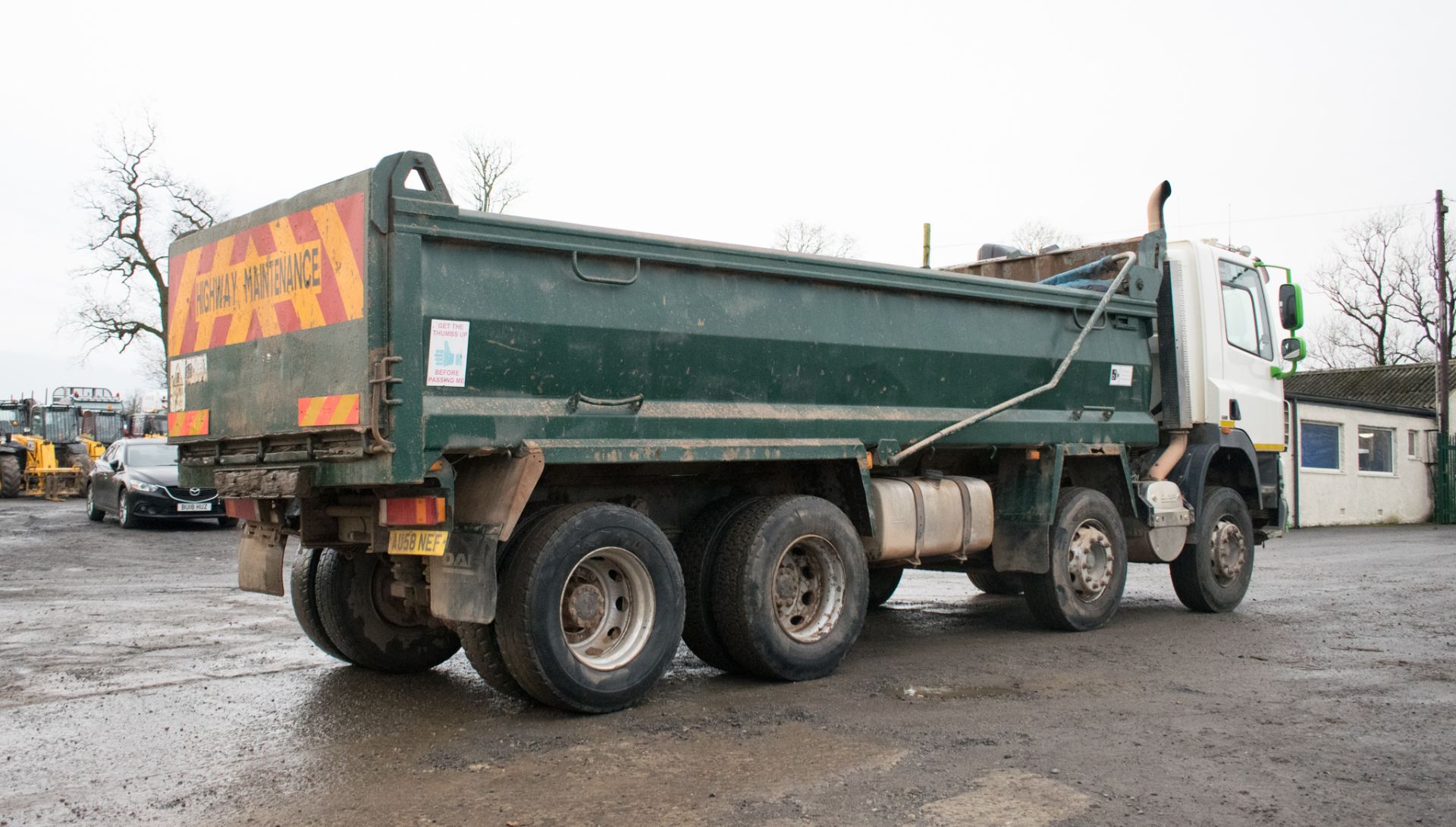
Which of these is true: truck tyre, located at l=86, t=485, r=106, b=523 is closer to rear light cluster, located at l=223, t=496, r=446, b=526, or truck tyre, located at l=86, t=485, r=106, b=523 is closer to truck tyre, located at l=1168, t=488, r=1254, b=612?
rear light cluster, located at l=223, t=496, r=446, b=526

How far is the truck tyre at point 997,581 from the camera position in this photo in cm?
882

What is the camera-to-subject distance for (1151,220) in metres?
9.64

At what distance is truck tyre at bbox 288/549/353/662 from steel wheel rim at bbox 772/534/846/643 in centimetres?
260

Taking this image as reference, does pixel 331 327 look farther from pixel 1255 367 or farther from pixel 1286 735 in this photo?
pixel 1255 367

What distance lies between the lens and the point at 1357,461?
96.4 feet

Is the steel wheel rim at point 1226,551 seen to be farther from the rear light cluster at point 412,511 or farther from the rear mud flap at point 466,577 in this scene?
the rear light cluster at point 412,511

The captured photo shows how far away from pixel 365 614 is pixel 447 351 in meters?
2.16

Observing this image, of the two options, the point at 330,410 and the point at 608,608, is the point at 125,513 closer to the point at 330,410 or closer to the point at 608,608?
the point at 330,410

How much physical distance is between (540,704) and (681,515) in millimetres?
1412

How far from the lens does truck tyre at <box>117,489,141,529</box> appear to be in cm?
1983

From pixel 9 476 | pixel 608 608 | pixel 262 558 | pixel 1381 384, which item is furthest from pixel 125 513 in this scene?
pixel 1381 384

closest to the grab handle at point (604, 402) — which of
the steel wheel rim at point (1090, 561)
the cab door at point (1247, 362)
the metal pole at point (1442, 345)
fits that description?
the steel wheel rim at point (1090, 561)

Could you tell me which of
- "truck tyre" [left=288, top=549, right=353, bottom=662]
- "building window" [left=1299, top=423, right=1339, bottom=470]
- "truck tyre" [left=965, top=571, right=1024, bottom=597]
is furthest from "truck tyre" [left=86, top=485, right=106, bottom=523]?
"building window" [left=1299, top=423, right=1339, bottom=470]

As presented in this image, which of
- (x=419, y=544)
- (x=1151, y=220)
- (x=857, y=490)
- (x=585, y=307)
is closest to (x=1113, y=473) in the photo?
(x=1151, y=220)
